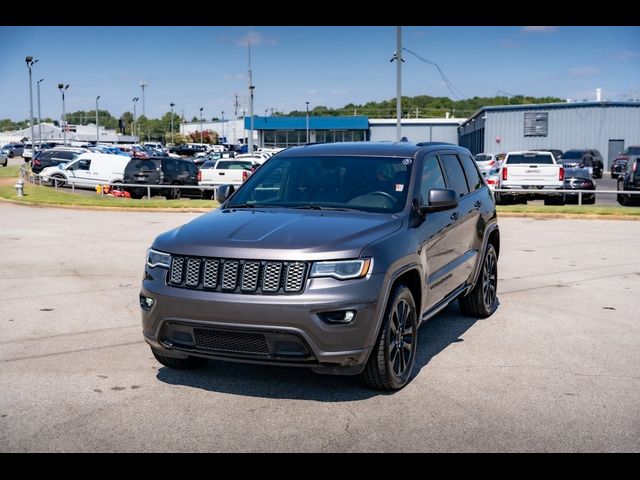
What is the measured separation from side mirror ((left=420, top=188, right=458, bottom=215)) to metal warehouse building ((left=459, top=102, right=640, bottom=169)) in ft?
185

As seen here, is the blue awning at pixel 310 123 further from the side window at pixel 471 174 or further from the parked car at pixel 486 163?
the side window at pixel 471 174

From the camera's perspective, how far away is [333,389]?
559 centimetres

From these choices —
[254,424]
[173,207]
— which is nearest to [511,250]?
[254,424]

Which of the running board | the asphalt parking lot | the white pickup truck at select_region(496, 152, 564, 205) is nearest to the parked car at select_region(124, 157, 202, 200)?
the white pickup truck at select_region(496, 152, 564, 205)

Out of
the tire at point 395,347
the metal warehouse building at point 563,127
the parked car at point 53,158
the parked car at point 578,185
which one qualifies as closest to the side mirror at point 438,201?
the tire at point 395,347

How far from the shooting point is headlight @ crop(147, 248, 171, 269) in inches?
211

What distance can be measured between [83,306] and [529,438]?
5608 millimetres

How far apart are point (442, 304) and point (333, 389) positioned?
1591mm

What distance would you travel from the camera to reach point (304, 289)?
16.2 ft

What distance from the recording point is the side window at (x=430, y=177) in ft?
21.1

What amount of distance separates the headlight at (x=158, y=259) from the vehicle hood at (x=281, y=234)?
49 mm

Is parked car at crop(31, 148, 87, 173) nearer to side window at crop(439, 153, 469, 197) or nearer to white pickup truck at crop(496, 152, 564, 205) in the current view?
white pickup truck at crop(496, 152, 564, 205)

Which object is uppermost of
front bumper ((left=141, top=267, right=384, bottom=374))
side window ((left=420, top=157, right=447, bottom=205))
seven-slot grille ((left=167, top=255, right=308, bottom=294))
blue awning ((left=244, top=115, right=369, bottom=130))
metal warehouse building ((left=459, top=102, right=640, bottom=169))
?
blue awning ((left=244, top=115, right=369, bottom=130))
